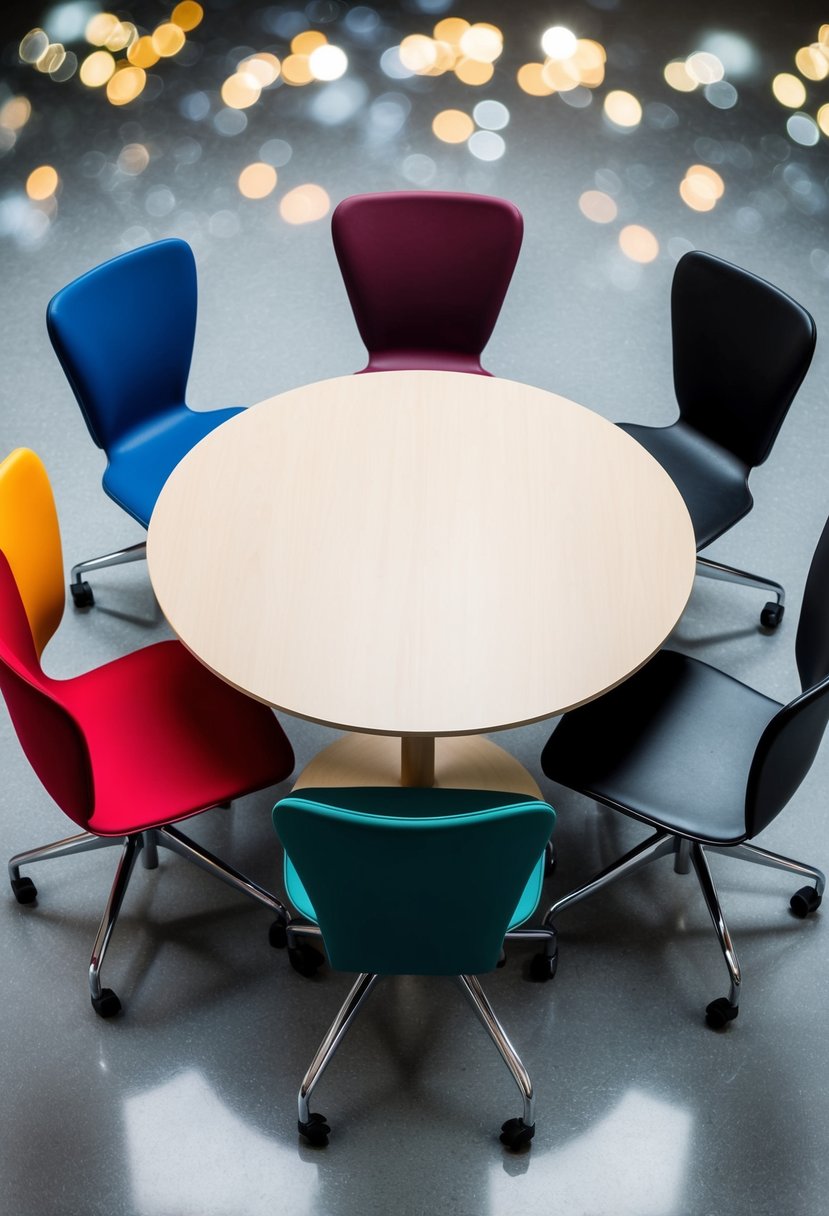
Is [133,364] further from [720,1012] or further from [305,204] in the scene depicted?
[720,1012]

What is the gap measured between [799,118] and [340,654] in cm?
374

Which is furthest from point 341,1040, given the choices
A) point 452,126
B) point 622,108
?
point 622,108

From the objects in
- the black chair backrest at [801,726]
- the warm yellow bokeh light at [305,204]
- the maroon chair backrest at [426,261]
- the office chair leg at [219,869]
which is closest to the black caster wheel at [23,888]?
the office chair leg at [219,869]

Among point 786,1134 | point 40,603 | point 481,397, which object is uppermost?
point 481,397

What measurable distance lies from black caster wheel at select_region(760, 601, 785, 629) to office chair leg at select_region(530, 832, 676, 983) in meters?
0.86

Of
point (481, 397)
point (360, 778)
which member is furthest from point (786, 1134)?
point (481, 397)

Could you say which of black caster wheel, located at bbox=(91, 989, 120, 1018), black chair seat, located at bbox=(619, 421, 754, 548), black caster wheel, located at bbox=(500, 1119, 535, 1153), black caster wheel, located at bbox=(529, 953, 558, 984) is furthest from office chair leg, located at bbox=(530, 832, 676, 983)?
black caster wheel, located at bbox=(91, 989, 120, 1018)

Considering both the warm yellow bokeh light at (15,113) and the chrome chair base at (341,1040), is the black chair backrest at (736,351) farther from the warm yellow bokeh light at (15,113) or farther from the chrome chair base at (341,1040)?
the warm yellow bokeh light at (15,113)

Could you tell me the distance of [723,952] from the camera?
255 centimetres

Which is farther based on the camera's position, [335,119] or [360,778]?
[335,119]

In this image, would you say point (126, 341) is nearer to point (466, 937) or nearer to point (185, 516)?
point (185, 516)

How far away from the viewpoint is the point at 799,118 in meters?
4.95

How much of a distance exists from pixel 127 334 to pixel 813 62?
3495 mm

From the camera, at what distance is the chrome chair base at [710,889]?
98.5 inches
